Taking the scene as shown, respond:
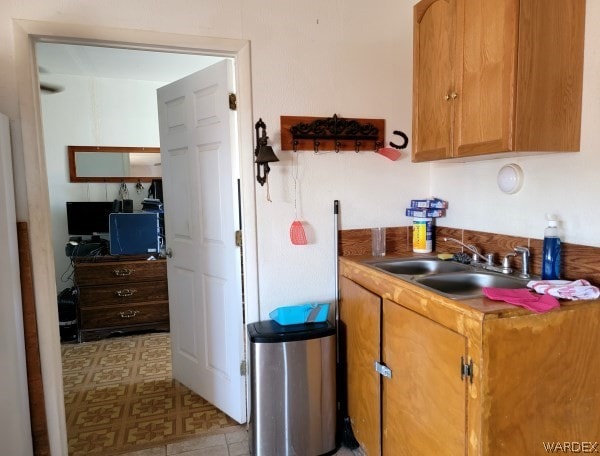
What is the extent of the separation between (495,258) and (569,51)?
2.93ft

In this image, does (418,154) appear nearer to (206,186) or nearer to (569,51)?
(569,51)

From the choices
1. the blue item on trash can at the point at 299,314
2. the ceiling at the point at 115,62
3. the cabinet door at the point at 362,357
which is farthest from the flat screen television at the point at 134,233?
the cabinet door at the point at 362,357

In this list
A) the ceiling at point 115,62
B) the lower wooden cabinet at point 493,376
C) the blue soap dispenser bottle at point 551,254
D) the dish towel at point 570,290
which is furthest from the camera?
the ceiling at point 115,62

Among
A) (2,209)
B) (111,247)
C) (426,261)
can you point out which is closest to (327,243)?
(426,261)

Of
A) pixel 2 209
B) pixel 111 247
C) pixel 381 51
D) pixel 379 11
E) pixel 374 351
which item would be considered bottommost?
pixel 374 351

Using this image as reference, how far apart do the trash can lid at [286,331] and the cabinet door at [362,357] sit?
0.14 metres

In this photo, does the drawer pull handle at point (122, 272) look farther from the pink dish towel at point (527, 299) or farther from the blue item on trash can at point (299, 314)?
the pink dish towel at point (527, 299)

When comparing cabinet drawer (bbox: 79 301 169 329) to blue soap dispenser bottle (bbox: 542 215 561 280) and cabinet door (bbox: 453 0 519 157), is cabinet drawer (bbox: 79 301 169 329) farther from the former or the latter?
blue soap dispenser bottle (bbox: 542 215 561 280)

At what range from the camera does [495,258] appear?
1.86 meters

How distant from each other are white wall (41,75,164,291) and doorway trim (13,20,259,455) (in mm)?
2278

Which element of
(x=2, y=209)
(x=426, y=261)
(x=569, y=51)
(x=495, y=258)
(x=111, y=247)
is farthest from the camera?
(x=111, y=247)

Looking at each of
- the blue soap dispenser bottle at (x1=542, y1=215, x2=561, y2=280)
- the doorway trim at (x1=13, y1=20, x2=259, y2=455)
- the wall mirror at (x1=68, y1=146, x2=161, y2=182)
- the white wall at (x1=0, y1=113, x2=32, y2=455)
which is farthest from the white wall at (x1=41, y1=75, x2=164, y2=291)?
the blue soap dispenser bottle at (x1=542, y1=215, x2=561, y2=280)

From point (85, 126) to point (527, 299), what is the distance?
13.2 ft

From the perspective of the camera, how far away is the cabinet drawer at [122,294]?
346 cm
